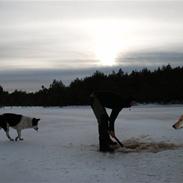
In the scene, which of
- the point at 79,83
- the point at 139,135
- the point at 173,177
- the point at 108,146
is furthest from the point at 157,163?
the point at 79,83

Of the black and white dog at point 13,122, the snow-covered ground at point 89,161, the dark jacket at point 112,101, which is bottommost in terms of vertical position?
the snow-covered ground at point 89,161

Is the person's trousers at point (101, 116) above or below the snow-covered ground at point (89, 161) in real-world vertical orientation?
above

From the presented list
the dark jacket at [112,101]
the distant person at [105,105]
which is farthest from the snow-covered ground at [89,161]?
the dark jacket at [112,101]

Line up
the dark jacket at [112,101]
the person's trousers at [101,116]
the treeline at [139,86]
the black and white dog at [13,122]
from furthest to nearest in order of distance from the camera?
1. the treeline at [139,86]
2. the black and white dog at [13,122]
3. the dark jacket at [112,101]
4. the person's trousers at [101,116]

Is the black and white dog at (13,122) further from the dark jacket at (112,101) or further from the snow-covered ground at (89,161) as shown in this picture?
the dark jacket at (112,101)

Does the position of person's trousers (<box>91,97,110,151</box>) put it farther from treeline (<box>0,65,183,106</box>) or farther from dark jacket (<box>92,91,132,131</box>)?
treeline (<box>0,65,183,106</box>)

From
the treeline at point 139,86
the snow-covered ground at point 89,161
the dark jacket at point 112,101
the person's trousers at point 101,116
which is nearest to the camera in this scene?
the snow-covered ground at point 89,161

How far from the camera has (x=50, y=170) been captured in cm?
1027

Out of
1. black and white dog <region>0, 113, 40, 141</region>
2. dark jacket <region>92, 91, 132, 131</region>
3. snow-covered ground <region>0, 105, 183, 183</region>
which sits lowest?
snow-covered ground <region>0, 105, 183, 183</region>

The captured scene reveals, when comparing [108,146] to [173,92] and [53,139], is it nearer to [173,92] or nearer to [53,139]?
[53,139]

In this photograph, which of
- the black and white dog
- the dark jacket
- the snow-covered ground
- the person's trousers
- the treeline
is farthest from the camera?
the treeline

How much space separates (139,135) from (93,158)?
5.32m

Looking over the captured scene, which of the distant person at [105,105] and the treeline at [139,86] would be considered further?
the treeline at [139,86]

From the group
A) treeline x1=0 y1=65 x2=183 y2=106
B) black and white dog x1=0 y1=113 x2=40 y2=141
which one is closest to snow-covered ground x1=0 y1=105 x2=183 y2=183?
black and white dog x1=0 y1=113 x2=40 y2=141
